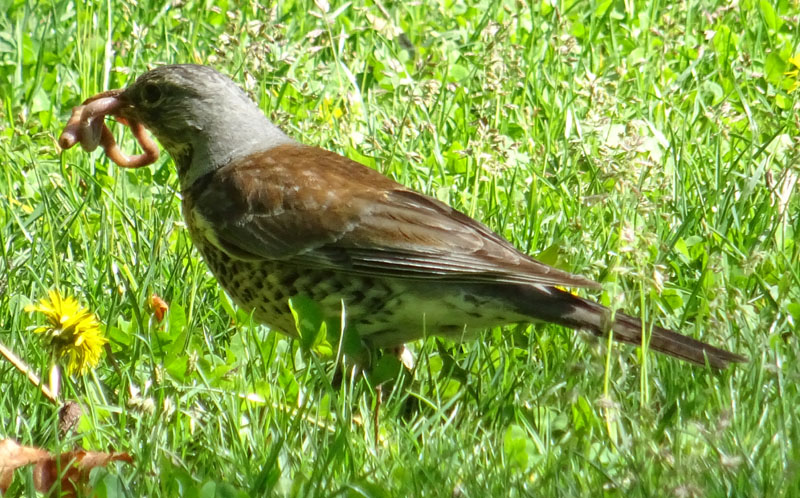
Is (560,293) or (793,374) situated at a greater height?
(793,374)

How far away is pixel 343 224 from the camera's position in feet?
14.7

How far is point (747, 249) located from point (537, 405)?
1533mm

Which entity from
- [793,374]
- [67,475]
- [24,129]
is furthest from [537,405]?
[24,129]

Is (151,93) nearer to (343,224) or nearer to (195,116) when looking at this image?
(195,116)

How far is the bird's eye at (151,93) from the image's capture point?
508 cm

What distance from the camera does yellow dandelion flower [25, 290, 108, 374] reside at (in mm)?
3516

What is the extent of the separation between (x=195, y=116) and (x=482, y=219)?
1182 mm

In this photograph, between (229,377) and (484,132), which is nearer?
(229,377)

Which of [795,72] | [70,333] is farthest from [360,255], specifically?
[795,72]

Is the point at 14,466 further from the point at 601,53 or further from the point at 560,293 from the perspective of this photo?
the point at 601,53

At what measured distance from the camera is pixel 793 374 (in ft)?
10.5

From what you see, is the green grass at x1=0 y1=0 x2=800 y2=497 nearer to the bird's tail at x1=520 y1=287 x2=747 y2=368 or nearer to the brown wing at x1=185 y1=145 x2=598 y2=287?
the bird's tail at x1=520 y1=287 x2=747 y2=368

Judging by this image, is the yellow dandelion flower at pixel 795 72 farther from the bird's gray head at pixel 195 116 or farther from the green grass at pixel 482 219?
the bird's gray head at pixel 195 116

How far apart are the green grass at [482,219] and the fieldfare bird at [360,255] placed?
138 mm
